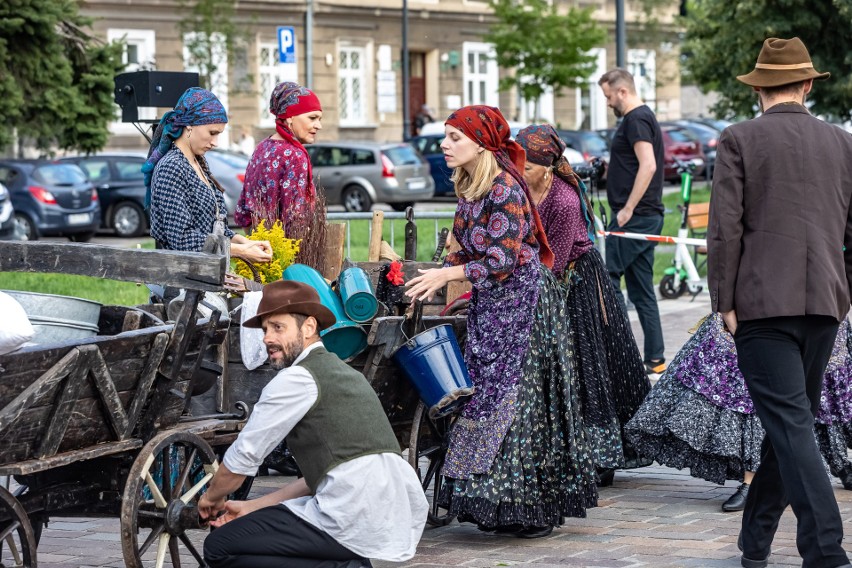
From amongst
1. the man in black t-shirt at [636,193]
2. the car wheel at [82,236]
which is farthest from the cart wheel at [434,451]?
the car wheel at [82,236]

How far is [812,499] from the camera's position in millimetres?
5293

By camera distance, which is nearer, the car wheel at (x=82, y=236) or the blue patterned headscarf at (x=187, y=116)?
the blue patterned headscarf at (x=187, y=116)

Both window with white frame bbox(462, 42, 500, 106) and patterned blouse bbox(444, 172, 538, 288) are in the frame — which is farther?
window with white frame bbox(462, 42, 500, 106)

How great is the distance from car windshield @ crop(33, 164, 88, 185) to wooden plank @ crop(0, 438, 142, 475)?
18.7m

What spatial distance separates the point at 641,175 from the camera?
9875mm

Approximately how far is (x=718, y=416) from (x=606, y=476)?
814 mm

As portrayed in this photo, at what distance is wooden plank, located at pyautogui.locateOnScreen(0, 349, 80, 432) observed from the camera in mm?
4656

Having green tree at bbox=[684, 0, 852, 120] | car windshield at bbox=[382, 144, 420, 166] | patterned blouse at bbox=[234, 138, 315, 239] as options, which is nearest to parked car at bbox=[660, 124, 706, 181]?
green tree at bbox=[684, 0, 852, 120]

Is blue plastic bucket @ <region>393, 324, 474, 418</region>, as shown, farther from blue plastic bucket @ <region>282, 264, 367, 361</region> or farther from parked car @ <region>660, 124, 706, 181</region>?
parked car @ <region>660, 124, 706, 181</region>

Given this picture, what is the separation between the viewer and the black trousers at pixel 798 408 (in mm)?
5297

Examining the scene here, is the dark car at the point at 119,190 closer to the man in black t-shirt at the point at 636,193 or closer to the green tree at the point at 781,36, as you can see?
the green tree at the point at 781,36

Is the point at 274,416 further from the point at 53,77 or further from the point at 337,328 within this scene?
the point at 53,77

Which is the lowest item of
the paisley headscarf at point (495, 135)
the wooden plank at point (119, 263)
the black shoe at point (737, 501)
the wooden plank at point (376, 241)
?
the black shoe at point (737, 501)

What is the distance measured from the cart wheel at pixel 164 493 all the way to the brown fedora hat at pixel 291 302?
2.28ft
